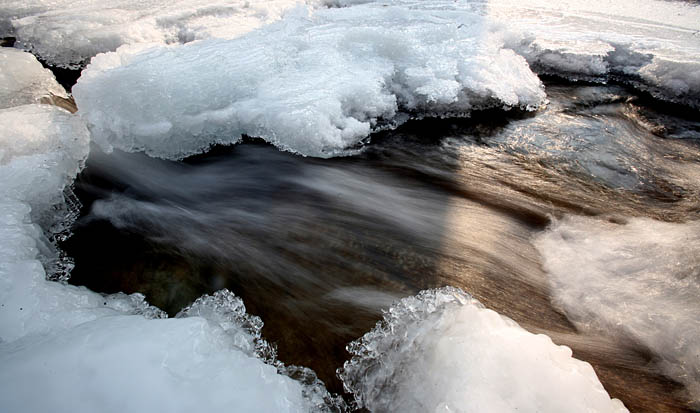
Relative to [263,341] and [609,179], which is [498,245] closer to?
[609,179]

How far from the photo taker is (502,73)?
3414 mm

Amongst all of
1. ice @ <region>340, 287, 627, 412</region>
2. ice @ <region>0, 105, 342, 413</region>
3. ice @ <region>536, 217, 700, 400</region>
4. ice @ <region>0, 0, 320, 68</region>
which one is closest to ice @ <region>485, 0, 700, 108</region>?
ice @ <region>536, 217, 700, 400</region>

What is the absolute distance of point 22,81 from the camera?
3.23 metres

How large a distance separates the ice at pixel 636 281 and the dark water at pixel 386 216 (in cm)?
7

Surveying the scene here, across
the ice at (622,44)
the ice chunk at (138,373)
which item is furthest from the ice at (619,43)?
Answer: the ice chunk at (138,373)

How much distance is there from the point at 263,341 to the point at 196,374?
1.51 feet

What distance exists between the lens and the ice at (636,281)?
1488 mm

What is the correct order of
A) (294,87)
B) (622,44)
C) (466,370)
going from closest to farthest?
(466,370) < (294,87) < (622,44)

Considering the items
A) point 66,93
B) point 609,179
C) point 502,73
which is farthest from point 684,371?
point 66,93

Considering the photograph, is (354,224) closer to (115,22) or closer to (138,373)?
(138,373)

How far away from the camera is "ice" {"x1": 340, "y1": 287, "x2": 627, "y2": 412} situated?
3.67 feet

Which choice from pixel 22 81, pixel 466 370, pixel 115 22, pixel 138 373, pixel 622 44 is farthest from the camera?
pixel 115 22

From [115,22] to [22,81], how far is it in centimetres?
202

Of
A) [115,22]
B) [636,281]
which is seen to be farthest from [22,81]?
[636,281]
